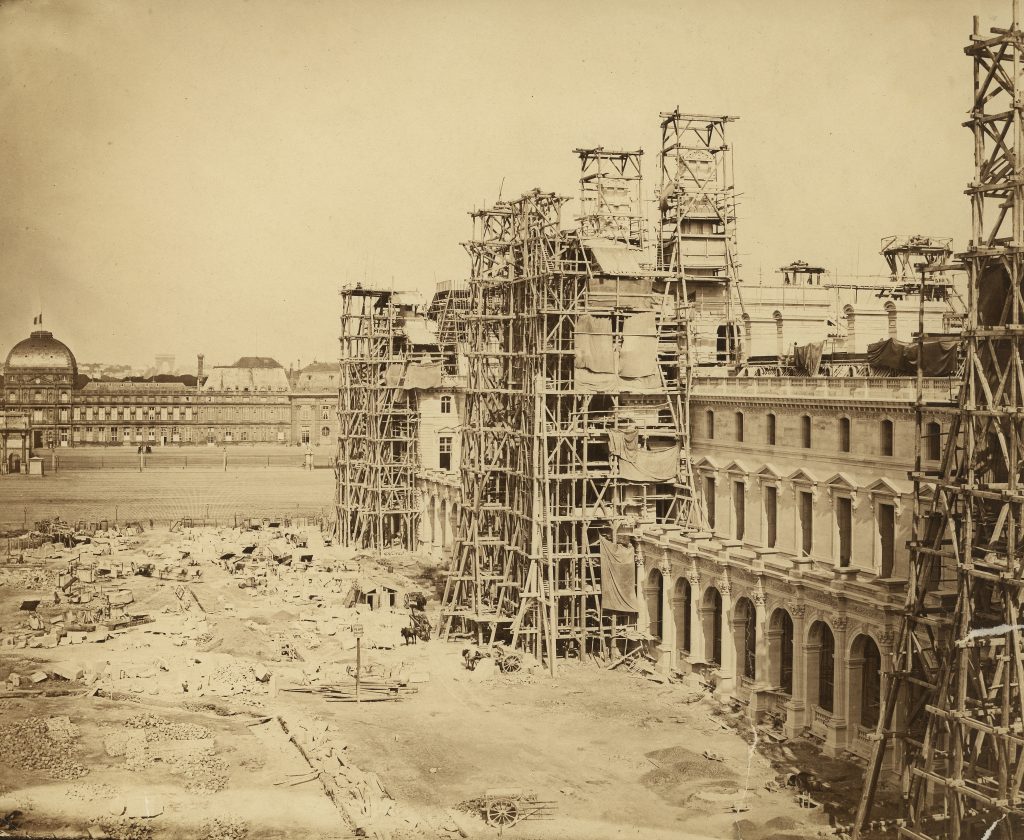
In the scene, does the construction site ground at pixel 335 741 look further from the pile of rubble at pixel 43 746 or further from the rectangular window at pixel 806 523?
the rectangular window at pixel 806 523

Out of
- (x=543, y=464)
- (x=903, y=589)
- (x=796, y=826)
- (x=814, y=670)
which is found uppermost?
(x=543, y=464)

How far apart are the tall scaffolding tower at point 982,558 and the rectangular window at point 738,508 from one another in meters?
21.6

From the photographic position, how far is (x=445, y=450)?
8138 centimetres

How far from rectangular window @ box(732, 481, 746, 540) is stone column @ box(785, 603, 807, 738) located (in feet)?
36.6

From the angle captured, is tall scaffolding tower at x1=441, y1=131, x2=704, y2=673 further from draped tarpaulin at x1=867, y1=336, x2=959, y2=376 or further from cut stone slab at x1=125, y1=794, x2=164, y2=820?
cut stone slab at x1=125, y1=794, x2=164, y2=820

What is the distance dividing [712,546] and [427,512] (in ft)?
121

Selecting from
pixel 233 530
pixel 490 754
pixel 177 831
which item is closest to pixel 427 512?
pixel 233 530

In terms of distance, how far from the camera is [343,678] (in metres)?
46.6

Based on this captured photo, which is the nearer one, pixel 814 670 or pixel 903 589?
pixel 903 589

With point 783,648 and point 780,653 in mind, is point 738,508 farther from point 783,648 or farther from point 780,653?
point 780,653

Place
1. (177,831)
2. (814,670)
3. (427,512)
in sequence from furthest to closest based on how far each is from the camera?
(427,512) → (814,670) → (177,831)

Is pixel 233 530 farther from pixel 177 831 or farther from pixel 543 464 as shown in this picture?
pixel 177 831

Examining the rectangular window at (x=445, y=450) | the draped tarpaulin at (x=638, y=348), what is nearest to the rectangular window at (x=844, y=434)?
the draped tarpaulin at (x=638, y=348)

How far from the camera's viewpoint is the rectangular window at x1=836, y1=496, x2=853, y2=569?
43.6 m
